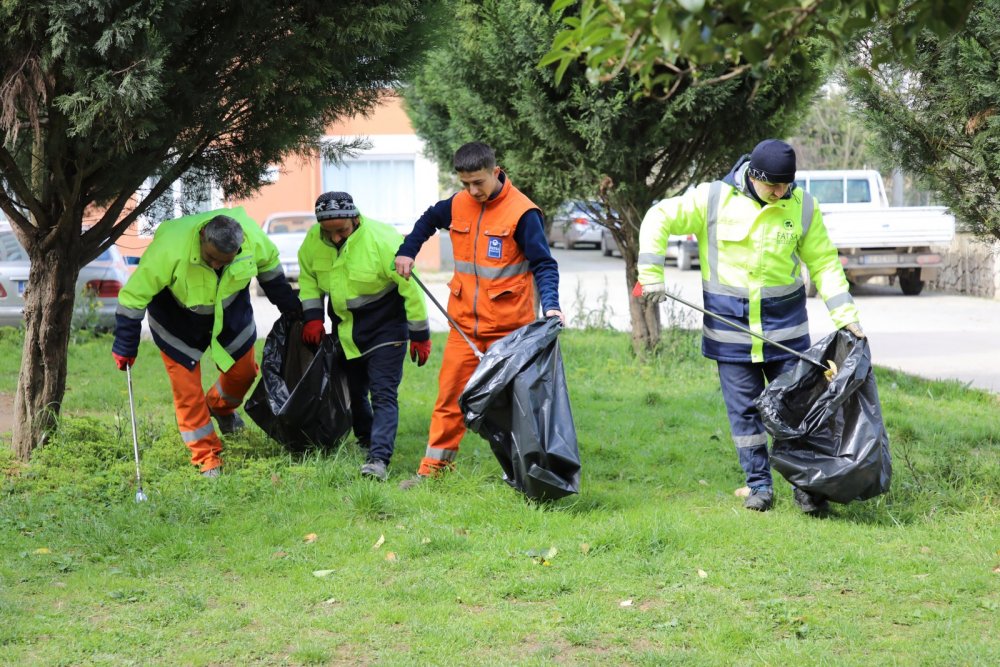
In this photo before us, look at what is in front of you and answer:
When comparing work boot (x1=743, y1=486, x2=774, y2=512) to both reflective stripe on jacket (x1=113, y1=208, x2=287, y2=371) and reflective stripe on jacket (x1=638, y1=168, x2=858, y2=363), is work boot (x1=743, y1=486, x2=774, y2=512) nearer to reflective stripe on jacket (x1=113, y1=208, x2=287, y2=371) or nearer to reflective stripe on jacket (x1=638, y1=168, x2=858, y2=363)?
reflective stripe on jacket (x1=638, y1=168, x2=858, y2=363)

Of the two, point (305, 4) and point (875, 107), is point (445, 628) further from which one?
point (875, 107)

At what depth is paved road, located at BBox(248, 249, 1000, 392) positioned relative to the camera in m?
10.6

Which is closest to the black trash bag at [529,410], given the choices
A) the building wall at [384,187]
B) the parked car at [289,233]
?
the parked car at [289,233]

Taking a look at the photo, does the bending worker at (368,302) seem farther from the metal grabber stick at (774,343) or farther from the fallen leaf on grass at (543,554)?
the metal grabber stick at (774,343)

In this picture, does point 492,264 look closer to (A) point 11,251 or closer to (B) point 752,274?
(B) point 752,274

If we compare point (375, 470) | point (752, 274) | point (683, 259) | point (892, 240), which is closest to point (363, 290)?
point (375, 470)

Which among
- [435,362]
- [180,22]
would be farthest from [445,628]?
[435,362]

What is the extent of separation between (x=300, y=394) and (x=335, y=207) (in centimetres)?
101

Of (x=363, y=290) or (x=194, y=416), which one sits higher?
(x=363, y=290)

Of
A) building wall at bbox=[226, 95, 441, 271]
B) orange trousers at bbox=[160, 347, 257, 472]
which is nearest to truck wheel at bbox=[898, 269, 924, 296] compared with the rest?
building wall at bbox=[226, 95, 441, 271]

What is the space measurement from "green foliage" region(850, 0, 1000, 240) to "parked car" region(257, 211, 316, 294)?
14.1 meters

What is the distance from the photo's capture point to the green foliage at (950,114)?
5559 mm

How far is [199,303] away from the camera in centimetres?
589

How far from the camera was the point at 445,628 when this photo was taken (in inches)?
157
